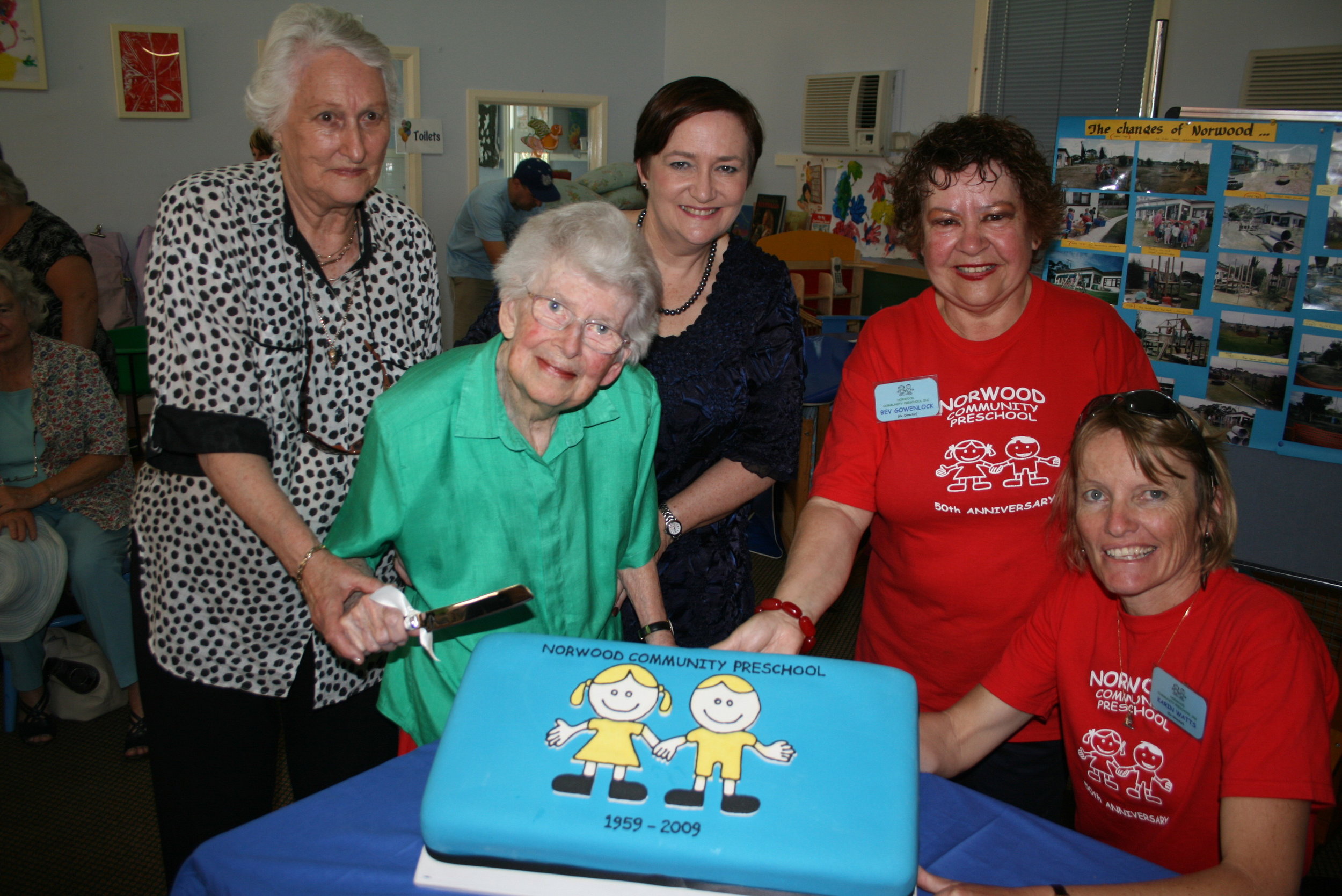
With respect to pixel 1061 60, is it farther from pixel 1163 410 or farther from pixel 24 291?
pixel 24 291

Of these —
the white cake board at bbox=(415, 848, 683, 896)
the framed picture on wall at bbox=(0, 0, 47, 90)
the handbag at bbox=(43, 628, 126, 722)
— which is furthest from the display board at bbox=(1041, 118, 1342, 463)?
the framed picture on wall at bbox=(0, 0, 47, 90)

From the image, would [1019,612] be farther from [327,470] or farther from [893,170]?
[327,470]

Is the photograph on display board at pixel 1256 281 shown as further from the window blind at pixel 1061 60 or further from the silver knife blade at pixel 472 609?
the silver knife blade at pixel 472 609

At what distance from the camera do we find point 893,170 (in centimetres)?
188

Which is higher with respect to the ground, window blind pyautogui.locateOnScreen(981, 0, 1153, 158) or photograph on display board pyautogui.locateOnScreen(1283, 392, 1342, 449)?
window blind pyautogui.locateOnScreen(981, 0, 1153, 158)

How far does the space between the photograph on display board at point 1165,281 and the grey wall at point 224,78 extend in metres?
5.79

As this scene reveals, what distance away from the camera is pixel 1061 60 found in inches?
203

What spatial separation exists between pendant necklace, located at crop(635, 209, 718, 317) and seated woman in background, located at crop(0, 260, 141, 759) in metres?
2.25

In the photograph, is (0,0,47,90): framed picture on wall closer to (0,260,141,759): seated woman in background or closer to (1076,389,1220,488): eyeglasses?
(0,260,141,759): seated woman in background

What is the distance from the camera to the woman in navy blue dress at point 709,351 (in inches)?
69.3

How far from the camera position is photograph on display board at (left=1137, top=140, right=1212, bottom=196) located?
8.91 feet

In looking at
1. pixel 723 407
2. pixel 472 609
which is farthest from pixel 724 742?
pixel 723 407

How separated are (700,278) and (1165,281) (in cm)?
179

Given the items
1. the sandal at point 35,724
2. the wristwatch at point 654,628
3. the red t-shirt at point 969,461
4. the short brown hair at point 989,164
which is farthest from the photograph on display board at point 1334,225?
the sandal at point 35,724
